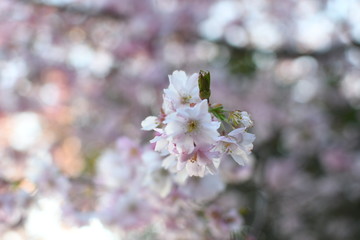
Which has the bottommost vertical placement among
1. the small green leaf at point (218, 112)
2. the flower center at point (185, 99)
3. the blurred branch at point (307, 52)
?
the small green leaf at point (218, 112)

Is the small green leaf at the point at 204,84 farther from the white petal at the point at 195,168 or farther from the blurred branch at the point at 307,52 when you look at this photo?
the blurred branch at the point at 307,52

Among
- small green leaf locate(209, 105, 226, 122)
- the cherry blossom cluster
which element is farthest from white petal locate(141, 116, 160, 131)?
small green leaf locate(209, 105, 226, 122)

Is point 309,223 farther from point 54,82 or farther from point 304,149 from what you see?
point 54,82

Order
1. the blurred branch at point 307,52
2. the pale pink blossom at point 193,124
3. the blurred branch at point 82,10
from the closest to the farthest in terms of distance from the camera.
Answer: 1. the pale pink blossom at point 193,124
2. the blurred branch at point 307,52
3. the blurred branch at point 82,10

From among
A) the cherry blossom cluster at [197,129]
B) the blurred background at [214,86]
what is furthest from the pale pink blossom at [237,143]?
the blurred background at [214,86]

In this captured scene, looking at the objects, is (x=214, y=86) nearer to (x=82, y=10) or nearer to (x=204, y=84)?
(x=82, y=10)

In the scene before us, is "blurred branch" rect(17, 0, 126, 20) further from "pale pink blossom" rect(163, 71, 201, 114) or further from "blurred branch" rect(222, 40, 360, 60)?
"pale pink blossom" rect(163, 71, 201, 114)

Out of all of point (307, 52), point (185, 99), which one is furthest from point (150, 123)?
point (307, 52)
